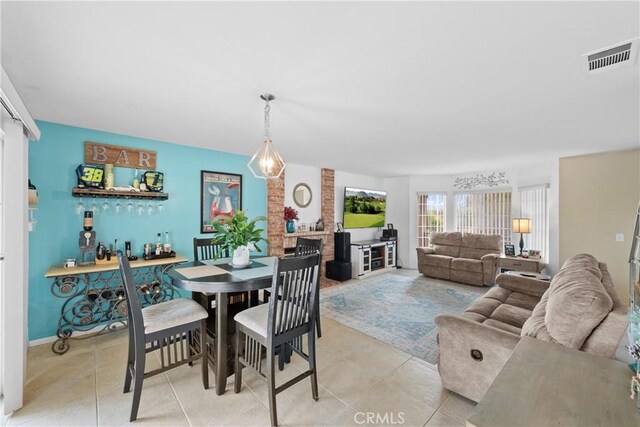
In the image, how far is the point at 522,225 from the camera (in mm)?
4891

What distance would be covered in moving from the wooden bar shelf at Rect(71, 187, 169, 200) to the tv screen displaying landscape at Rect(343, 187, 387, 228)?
12.8ft

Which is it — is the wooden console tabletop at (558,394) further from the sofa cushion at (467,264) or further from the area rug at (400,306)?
the sofa cushion at (467,264)

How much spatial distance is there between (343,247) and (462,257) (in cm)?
260

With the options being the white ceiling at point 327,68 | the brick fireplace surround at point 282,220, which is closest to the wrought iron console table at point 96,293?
the white ceiling at point 327,68

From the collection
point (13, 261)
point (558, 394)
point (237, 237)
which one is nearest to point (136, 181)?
point (13, 261)

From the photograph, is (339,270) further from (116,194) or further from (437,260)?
(116,194)

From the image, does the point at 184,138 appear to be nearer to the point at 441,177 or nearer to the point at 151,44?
the point at 151,44

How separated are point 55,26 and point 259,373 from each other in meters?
2.40

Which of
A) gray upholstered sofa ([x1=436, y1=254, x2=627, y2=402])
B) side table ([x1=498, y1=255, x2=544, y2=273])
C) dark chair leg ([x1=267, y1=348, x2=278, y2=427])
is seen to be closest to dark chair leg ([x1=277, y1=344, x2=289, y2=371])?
dark chair leg ([x1=267, y1=348, x2=278, y2=427])

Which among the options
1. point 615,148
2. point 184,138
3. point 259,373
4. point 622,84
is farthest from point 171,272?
point 615,148

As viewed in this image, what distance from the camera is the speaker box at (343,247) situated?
5666mm

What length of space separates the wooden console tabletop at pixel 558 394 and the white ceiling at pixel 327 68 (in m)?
1.66

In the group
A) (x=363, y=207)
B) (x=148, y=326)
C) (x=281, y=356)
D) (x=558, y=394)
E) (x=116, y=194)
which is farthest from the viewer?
(x=363, y=207)

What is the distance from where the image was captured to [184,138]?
345 centimetres
